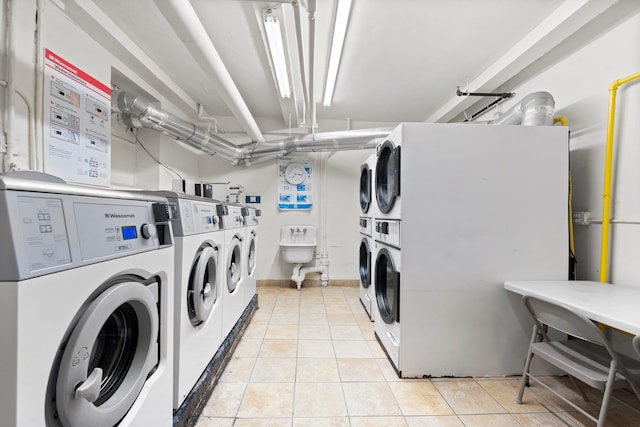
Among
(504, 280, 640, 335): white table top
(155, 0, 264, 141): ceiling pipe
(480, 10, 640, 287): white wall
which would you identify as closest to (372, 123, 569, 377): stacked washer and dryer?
(504, 280, 640, 335): white table top

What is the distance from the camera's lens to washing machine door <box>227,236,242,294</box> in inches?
74.4

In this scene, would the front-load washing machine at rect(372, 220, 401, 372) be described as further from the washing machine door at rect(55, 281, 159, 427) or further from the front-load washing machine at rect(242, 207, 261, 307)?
the washing machine door at rect(55, 281, 159, 427)

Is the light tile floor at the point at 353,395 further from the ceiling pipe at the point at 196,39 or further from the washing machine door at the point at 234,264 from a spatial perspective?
the ceiling pipe at the point at 196,39

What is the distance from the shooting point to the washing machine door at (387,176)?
1.72m

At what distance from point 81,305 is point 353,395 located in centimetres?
150

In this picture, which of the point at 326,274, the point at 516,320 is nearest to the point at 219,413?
the point at 516,320

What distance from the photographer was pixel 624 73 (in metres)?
1.63

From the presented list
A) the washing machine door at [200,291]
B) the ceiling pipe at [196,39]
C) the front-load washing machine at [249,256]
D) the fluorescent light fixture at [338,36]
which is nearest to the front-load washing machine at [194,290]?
the washing machine door at [200,291]

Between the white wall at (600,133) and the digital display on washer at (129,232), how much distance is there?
105 inches

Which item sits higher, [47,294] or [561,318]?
[47,294]

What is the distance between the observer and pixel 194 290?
4.16ft

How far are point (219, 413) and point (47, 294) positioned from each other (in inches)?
49.5

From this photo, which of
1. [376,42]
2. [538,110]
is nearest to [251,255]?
[376,42]

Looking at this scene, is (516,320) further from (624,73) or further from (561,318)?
(624,73)
